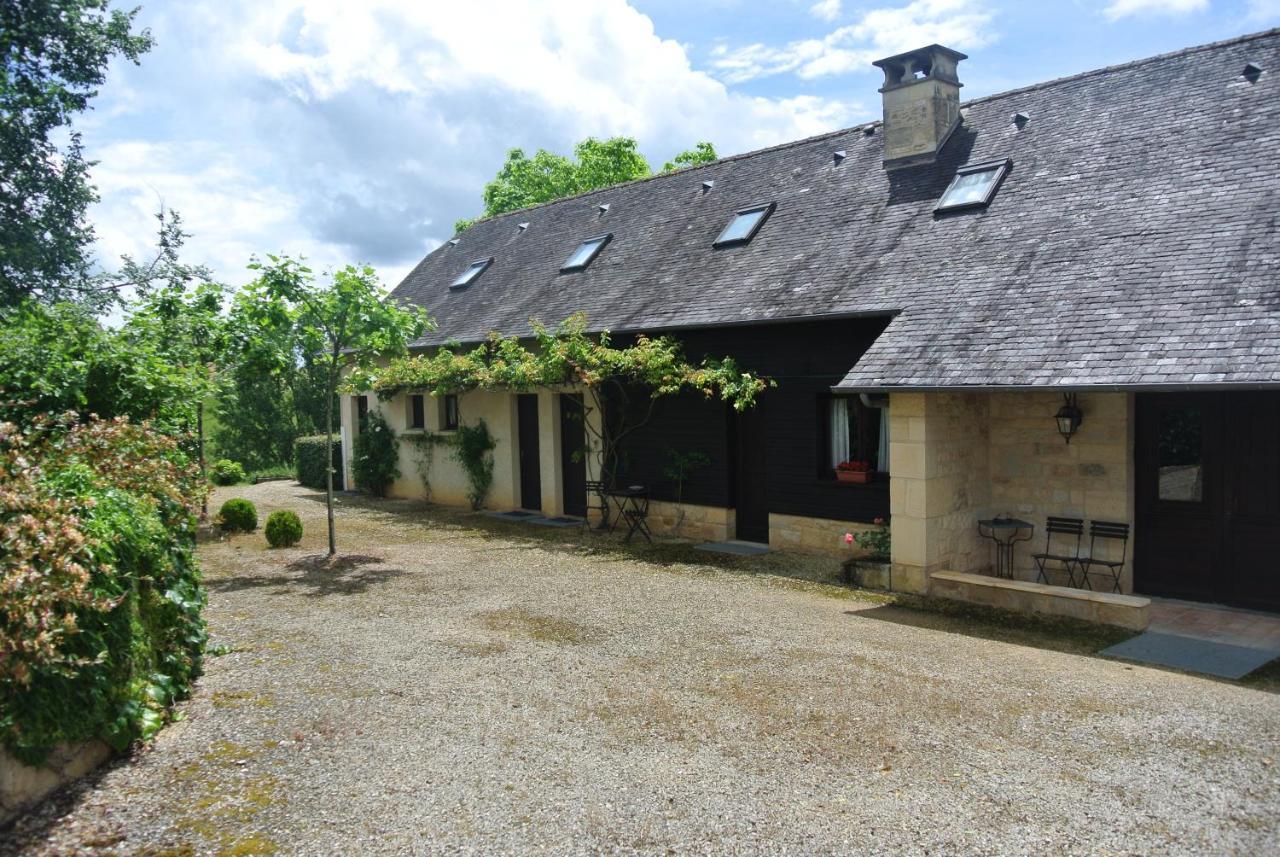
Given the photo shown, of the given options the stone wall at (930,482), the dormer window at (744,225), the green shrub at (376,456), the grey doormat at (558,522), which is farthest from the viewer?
the green shrub at (376,456)

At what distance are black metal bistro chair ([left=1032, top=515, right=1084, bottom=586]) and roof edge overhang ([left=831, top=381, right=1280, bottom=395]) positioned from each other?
82.8 inches

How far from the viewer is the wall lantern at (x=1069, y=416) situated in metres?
9.49

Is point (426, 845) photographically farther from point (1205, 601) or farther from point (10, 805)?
point (1205, 601)

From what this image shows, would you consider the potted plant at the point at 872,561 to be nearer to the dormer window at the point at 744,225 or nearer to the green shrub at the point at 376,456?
the dormer window at the point at 744,225

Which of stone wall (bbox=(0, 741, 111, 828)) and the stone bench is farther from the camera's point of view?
the stone bench

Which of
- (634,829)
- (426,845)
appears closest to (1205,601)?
(634,829)

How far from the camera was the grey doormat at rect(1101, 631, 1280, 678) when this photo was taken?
709 cm

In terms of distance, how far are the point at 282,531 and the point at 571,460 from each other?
16.0ft

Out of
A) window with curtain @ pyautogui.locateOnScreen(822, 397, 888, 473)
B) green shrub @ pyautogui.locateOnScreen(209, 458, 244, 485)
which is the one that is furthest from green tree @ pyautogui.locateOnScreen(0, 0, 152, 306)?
window with curtain @ pyautogui.locateOnScreen(822, 397, 888, 473)

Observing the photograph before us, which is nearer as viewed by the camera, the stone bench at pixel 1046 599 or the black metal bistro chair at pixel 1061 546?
the stone bench at pixel 1046 599

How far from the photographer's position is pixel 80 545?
15.8 feet

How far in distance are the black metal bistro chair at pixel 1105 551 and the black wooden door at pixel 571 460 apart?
821 centimetres

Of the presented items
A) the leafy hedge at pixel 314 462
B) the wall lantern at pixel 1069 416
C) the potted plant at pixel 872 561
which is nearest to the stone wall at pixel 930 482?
Answer: the potted plant at pixel 872 561

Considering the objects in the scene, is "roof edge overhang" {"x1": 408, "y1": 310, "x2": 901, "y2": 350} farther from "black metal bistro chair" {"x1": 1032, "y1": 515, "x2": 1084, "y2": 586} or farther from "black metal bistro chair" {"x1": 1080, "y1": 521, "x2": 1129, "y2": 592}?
"black metal bistro chair" {"x1": 1080, "y1": 521, "x2": 1129, "y2": 592}
